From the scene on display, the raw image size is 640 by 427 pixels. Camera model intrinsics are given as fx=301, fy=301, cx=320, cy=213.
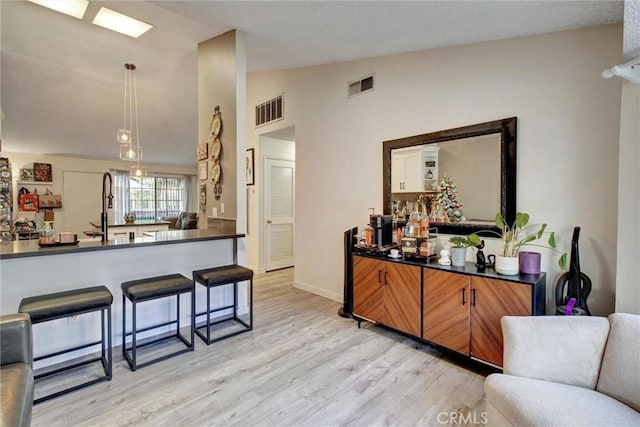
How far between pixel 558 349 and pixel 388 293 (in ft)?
4.86

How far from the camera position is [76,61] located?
4.25 metres

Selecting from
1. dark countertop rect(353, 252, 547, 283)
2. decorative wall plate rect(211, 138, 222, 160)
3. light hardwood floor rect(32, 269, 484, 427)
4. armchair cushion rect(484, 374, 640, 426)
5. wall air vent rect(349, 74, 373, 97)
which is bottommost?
light hardwood floor rect(32, 269, 484, 427)

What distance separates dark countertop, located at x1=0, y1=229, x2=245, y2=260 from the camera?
7.23 feet

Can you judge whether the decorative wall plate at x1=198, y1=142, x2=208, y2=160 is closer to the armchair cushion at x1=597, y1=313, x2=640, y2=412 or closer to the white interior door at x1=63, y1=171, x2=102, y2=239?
the armchair cushion at x1=597, y1=313, x2=640, y2=412

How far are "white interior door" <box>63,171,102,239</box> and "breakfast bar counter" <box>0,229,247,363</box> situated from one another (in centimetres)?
583

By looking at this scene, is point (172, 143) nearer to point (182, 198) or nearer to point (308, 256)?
point (182, 198)

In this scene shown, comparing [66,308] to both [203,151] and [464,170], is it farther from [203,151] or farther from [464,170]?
[464,170]

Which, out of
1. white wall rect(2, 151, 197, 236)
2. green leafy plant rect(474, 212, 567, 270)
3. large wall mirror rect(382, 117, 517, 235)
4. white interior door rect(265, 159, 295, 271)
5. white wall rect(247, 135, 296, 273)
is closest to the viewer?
green leafy plant rect(474, 212, 567, 270)

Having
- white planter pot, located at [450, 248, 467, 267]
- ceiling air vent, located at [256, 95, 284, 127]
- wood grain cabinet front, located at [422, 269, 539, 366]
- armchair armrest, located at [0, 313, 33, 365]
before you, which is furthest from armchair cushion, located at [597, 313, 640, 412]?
ceiling air vent, located at [256, 95, 284, 127]

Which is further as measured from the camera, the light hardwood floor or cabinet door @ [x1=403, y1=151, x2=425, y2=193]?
cabinet door @ [x1=403, y1=151, x2=425, y2=193]

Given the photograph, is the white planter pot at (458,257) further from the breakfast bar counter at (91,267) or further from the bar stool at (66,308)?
the bar stool at (66,308)

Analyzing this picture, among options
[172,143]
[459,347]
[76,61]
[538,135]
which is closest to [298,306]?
[459,347]

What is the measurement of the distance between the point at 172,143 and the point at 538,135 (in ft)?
25.2

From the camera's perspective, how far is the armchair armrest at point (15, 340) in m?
1.53
